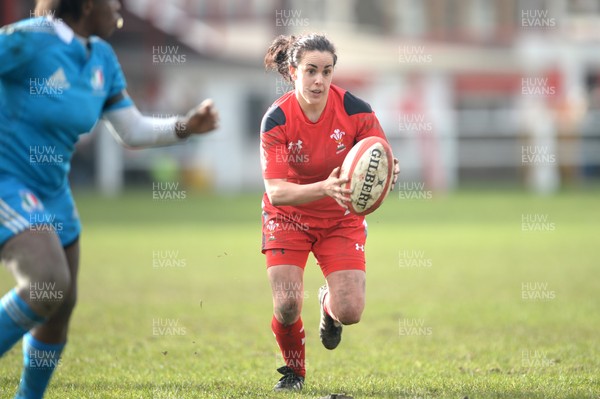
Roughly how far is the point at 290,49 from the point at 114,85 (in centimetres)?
133

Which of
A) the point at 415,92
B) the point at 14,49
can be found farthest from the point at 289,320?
the point at 415,92

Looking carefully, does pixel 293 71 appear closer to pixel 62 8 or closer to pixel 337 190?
pixel 337 190

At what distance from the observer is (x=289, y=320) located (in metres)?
6.29

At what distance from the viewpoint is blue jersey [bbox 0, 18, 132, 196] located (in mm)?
4969

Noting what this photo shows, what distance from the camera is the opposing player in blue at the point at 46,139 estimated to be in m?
4.86

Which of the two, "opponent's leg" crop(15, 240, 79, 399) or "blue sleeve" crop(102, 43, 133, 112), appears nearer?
"opponent's leg" crop(15, 240, 79, 399)

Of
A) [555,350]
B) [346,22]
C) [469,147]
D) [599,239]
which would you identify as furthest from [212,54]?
[555,350]

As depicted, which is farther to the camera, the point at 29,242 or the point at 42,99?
the point at 42,99

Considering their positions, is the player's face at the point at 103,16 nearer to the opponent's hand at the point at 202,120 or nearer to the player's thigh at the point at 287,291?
the opponent's hand at the point at 202,120

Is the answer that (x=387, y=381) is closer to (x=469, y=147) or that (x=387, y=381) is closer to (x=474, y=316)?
(x=474, y=316)

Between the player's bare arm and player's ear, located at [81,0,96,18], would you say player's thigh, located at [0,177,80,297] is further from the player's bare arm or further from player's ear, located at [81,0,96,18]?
the player's bare arm

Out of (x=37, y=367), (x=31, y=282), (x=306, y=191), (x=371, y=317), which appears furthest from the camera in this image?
(x=371, y=317)

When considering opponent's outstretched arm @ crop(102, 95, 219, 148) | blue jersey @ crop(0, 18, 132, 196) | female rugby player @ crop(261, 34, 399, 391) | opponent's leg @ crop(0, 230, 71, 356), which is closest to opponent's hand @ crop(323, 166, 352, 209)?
female rugby player @ crop(261, 34, 399, 391)

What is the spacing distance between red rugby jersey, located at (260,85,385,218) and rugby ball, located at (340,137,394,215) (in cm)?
34
